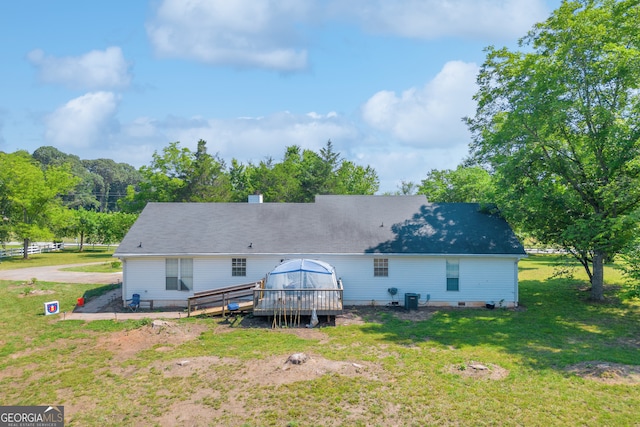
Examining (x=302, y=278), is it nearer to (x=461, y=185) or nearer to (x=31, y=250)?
(x=461, y=185)

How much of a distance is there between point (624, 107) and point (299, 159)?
1990 inches

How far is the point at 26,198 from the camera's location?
41719 millimetres

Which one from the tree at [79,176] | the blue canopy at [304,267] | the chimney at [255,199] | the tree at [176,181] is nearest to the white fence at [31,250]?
the tree at [176,181]

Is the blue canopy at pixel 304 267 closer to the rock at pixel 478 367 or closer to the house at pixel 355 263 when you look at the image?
the house at pixel 355 263

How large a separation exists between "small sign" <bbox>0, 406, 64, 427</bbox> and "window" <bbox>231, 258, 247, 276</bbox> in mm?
10546

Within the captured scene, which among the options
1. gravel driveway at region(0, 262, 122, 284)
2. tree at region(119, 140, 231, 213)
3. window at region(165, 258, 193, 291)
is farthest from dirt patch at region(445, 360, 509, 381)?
tree at region(119, 140, 231, 213)

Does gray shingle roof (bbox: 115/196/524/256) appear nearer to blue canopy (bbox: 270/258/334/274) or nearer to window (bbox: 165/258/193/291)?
window (bbox: 165/258/193/291)

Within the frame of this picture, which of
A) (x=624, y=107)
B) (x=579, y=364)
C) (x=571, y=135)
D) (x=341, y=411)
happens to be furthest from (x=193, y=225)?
(x=624, y=107)

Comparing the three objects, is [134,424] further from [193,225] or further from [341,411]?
[193,225]

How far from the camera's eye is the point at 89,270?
3169 centimetres

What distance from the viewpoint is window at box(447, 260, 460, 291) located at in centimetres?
1945

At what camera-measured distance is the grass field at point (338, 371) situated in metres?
8.86

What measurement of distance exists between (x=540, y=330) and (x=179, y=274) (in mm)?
15956

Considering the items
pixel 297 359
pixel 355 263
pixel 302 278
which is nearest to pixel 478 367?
pixel 297 359
